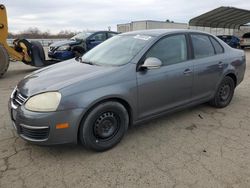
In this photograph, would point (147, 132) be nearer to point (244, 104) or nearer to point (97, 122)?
point (97, 122)

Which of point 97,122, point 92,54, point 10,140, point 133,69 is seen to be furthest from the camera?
point 92,54

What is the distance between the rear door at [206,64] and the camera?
3.95 metres

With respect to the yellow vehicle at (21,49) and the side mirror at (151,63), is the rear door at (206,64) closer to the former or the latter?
the side mirror at (151,63)

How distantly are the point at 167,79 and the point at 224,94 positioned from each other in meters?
1.81

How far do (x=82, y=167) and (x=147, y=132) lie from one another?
4.14 feet

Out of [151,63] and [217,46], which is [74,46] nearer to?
[217,46]

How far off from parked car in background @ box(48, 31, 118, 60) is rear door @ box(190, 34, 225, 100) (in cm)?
664

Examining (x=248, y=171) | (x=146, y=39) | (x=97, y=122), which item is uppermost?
(x=146, y=39)

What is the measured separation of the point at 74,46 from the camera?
9992 millimetres

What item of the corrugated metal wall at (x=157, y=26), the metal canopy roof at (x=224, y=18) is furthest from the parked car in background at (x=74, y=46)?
the corrugated metal wall at (x=157, y=26)

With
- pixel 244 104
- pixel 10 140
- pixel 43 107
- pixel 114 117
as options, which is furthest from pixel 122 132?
pixel 244 104

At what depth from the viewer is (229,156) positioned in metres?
2.98

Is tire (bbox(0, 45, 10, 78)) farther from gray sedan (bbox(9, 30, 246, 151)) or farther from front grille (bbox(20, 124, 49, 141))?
front grille (bbox(20, 124, 49, 141))

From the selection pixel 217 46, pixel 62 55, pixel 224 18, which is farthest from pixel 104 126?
pixel 224 18
